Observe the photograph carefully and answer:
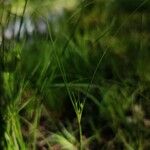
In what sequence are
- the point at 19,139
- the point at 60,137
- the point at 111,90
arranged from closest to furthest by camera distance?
1. the point at 19,139
2. the point at 60,137
3. the point at 111,90

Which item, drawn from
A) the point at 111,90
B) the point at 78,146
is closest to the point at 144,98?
the point at 111,90

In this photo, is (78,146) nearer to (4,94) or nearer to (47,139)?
(47,139)

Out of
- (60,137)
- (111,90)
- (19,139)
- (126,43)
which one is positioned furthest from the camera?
(126,43)

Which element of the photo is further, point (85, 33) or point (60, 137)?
point (85, 33)

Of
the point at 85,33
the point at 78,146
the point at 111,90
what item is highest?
the point at 85,33

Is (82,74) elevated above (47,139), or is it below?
above

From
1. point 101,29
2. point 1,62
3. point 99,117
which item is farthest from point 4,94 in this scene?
point 101,29
